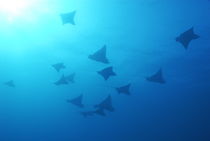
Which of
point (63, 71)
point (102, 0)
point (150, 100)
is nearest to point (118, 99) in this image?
point (150, 100)

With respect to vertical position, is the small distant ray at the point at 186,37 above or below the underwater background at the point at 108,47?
below

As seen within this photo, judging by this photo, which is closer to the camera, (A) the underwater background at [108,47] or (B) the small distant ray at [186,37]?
(B) the small distant ray at [186,37]

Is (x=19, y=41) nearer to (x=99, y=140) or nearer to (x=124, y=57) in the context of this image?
(x=124, y=57)

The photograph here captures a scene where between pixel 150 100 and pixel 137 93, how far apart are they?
516cm

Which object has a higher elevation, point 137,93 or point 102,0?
point 137,93

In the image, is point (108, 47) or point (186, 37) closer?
point (186, 37)

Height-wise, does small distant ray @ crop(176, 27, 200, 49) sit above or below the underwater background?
below

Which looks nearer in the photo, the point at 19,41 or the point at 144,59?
the point at 19,41

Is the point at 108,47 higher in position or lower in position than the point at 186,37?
higher

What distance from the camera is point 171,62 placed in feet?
58.5

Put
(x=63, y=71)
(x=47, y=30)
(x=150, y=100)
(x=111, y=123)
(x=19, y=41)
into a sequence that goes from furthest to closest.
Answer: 1. (x=111, y=123)
2. (x=150, y=100)
3. (x=63, y=71)
4. (x=19, y=41)
5. (x=47, y=30)

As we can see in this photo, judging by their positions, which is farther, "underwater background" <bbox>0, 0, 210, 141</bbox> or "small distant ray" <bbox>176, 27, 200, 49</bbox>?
"underwater background" <bbox>0, 0, 210, 141</bbox>

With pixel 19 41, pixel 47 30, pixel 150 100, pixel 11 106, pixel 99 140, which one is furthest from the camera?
pixel 99 140

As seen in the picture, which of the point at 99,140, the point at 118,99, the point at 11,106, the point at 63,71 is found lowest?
the point at 63,71
